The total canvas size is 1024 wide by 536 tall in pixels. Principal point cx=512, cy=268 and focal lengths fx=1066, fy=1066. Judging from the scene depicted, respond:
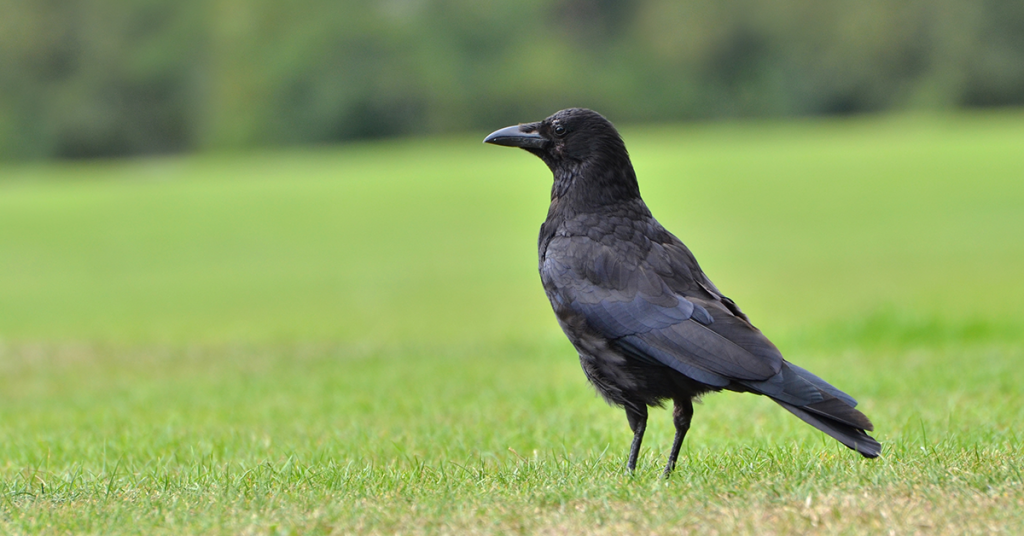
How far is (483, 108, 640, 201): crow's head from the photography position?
4.95 meters

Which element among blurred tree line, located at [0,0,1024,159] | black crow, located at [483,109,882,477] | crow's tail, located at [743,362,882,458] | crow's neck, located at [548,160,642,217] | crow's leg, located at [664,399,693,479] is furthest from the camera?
blurred tree line, located at [0,0,1024,159]

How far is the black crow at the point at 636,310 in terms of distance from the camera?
13.3 feet

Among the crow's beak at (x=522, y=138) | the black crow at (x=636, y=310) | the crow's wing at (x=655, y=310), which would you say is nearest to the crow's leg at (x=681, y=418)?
the black crow at (x=636, y=310)

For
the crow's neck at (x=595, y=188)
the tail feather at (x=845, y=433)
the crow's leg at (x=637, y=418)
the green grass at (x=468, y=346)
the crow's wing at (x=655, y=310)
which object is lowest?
the green grass at (x=468, y=346)

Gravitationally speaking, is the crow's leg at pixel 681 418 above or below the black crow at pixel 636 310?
below

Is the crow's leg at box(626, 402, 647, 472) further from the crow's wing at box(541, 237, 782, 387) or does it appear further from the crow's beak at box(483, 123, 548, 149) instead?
the crow's beak at box(483, 123, 548, 149)

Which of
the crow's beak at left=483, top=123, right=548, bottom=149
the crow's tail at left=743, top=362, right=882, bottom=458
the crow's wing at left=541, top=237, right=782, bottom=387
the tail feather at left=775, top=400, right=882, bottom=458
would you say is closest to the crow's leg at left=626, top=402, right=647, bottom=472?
the crow's wing at left=541, top=237, right=782, bottom=387

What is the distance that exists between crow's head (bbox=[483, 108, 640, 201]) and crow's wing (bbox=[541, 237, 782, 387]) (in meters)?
0.39

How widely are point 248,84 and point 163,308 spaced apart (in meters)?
43.5

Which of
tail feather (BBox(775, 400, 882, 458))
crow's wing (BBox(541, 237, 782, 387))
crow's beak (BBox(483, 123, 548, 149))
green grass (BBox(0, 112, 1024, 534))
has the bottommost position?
green grass (BBox(0, 112, 1024, 534))

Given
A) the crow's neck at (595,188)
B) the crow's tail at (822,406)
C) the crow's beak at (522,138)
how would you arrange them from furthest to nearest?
the crow's beak at (522,138) < the crow's neck at (595,188) < the crow's tail at (822,406)

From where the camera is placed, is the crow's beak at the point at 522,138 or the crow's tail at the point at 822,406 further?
the crow's beak at the point at 522,138

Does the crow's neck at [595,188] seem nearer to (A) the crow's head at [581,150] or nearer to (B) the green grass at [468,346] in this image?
(A) the crow's head at [581,150]

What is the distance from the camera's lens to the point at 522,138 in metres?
5.14
